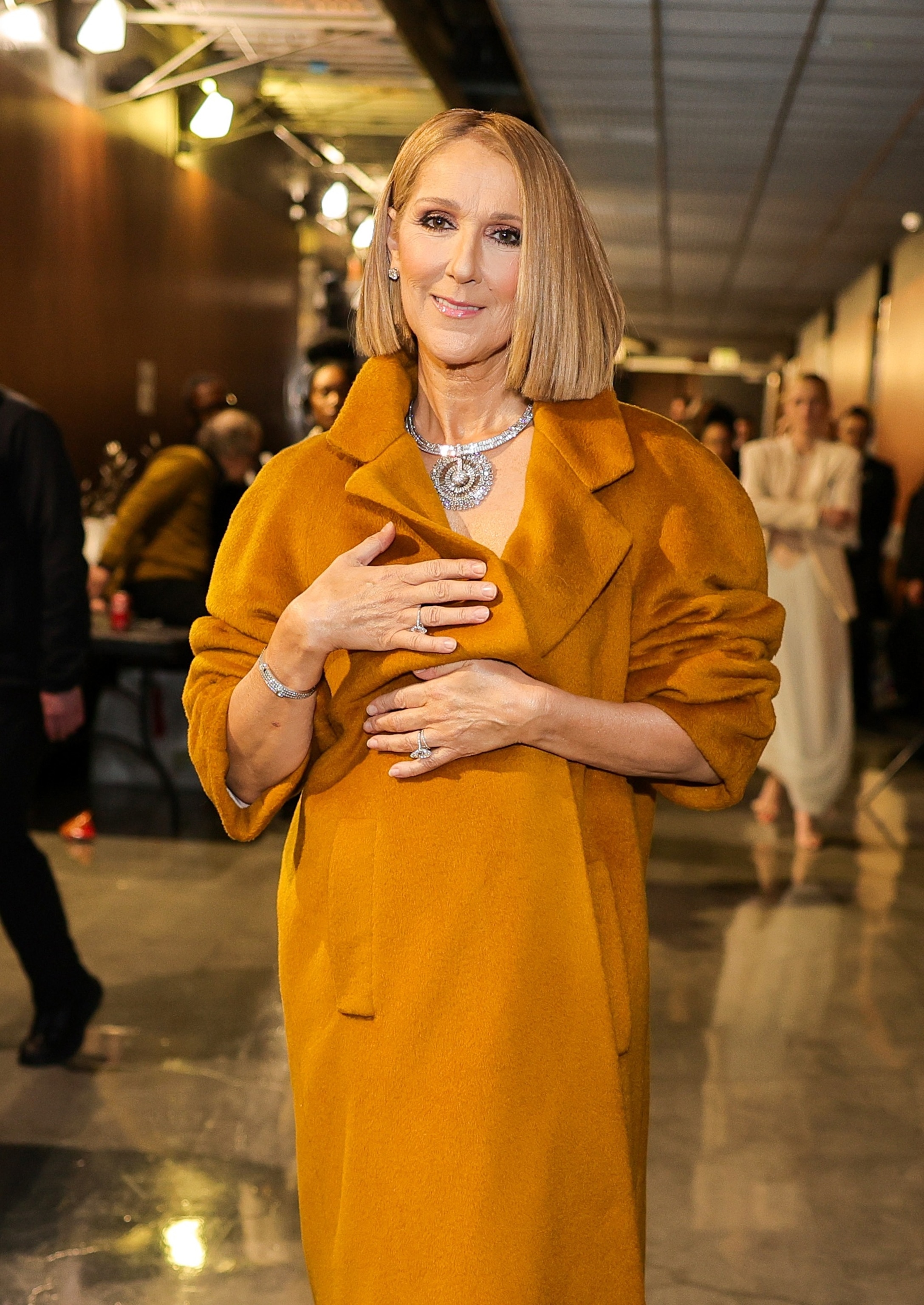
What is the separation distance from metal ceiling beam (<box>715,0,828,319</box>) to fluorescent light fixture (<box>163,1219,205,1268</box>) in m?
5.80

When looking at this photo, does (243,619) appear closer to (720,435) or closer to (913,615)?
(720,435)

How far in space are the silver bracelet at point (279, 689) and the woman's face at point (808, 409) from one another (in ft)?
15.2

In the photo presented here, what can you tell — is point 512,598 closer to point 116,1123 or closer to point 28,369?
point 116,1123

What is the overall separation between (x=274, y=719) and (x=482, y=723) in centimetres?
22

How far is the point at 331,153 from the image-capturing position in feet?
35.8

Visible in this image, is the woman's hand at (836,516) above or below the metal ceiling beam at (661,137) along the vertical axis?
below

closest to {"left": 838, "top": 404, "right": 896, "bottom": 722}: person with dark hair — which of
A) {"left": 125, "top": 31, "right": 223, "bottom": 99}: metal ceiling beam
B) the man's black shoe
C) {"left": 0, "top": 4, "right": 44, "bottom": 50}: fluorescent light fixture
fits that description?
{"left": 125, "top": 31, "right": 223, "bottom": 99}: metal ceiling beam

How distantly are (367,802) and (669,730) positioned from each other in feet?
1.06

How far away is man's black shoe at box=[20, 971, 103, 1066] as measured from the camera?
11.2 feet

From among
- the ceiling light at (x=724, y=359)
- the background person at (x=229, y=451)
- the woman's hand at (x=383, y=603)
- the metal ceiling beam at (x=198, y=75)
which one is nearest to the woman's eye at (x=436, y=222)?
the woman's hand at (x=383, y=603)

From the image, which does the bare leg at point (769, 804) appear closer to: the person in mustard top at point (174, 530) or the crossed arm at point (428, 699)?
the person in mustard top at point (174, 530)

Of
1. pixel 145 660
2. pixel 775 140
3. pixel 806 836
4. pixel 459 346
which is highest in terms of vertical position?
pixel 775 140

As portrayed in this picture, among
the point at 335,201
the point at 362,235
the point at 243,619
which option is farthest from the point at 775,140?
the point at 243,619

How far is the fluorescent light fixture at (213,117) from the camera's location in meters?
7.70
